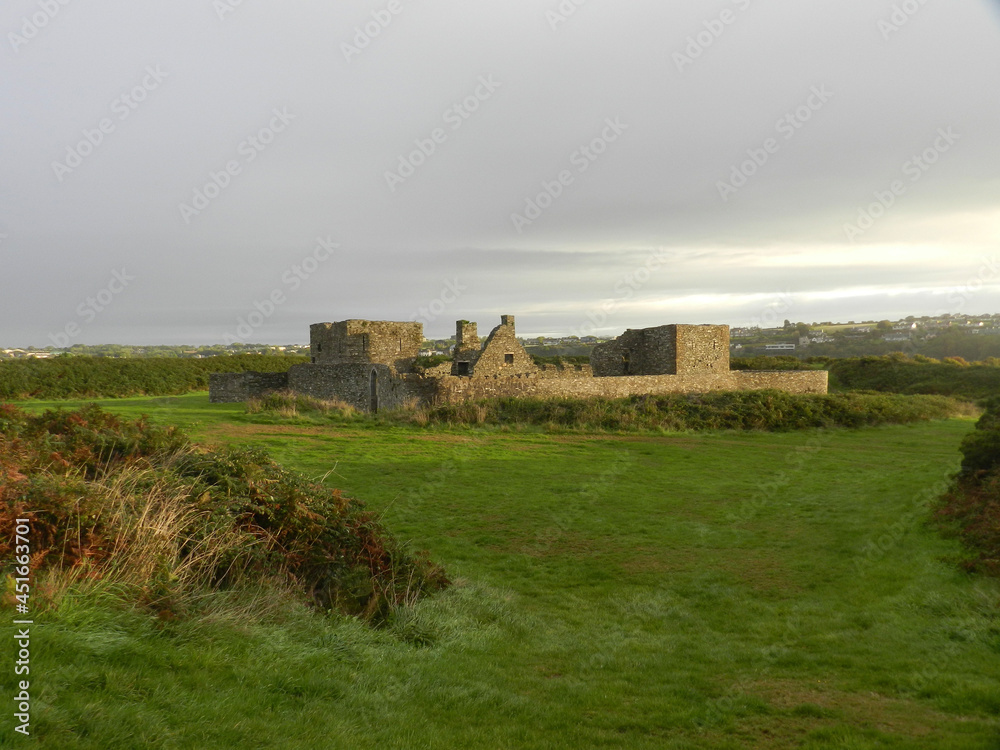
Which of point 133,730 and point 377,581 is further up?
point 133,730

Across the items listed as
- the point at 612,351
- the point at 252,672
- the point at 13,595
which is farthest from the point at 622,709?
the point at 612,351

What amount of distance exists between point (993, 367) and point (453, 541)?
4229 centimetres

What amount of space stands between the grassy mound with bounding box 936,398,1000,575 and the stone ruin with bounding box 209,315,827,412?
14507 mm

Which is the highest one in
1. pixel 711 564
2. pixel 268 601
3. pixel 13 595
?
pixel 13 595

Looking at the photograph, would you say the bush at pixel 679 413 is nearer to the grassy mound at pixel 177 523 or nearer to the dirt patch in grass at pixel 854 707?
the grassy mound at pixel 177 523

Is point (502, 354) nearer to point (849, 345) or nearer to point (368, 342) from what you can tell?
point (368, 342)

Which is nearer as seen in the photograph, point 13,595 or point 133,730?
point 133,730

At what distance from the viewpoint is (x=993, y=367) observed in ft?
127

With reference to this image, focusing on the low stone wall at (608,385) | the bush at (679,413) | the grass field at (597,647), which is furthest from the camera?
the low stone wall at (608,385)

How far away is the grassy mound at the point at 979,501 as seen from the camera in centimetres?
793

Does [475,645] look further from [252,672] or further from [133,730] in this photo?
[133,730]

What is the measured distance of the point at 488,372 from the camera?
1164 inches

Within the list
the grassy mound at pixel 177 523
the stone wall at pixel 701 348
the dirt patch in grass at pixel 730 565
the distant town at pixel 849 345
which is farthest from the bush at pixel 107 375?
the dirt patch in grass at pixel 730 565

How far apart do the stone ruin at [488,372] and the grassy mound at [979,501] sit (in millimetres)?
14507
